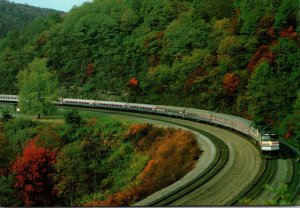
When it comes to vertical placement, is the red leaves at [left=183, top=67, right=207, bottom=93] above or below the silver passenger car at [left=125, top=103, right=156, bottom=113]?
above

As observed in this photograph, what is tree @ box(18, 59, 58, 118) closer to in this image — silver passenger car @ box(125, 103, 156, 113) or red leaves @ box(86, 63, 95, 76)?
red leaves @ box(86, 63, 95, 76)

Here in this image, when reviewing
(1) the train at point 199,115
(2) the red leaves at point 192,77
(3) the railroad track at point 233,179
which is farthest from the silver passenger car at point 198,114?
(3) the railroad track at point 233,179

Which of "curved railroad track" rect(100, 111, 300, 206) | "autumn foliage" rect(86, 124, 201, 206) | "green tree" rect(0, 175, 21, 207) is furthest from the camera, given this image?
"green tree" rect(0, 175, 21, 207)

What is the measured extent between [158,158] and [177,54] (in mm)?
6358

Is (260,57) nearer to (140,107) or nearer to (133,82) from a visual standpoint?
(140,107)

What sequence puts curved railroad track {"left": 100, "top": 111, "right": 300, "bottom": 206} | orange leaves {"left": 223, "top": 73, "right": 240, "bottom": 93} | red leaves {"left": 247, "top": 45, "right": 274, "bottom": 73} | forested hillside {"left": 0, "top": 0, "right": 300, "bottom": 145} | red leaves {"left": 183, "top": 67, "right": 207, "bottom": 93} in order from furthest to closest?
red leaves {"left": 247, "top": 45, "right": 274, "bottom": 73} → orange leaves {"left": 223, "top": 73, "right": 240, "bottom": 93} → red leaves {"left": 183, "top": 67, "right": 207, "bottom": 93} → forested hillside {"left": 0, "top": 0, "right": 300, "bottom": 145} → curved railroad track {"left": 100, "top": 111, "right": 300, "bottom": 206}

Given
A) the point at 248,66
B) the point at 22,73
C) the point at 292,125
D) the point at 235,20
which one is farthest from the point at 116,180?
the point at 235,20

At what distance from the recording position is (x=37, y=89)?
1895 centimetres

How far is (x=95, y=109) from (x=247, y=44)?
11.0 m

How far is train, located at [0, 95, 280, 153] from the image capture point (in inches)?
814

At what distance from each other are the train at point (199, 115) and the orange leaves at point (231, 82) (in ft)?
5.35

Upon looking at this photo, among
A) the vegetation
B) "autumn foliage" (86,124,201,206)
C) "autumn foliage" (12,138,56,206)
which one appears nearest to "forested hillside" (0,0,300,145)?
the vegetation

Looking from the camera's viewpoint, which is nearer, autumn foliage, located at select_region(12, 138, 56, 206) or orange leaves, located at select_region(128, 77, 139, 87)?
autumn foliage, located at select_region(12, 138, 56, 206)

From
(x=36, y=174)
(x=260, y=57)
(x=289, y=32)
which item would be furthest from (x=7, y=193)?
(x=289, y=32)
